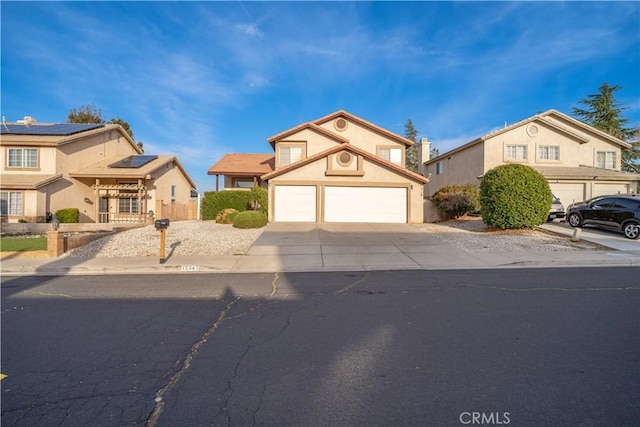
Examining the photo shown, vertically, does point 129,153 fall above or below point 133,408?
above

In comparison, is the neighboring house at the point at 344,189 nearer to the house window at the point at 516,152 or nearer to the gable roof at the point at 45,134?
the house window at the point at 516,152

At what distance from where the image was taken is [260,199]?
2106cm

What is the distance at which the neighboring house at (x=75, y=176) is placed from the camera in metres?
20.9

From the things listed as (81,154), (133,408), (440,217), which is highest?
(81,154)

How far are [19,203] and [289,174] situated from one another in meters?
16.3

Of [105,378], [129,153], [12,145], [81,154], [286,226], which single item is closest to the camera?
[105,378]

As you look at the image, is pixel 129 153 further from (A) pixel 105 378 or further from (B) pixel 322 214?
(A) pixel 105 378

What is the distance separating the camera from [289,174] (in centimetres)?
2122

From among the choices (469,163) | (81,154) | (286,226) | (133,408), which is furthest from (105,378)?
(469,163)

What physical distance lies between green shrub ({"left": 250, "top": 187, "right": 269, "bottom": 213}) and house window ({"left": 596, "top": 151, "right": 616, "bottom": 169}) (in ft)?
85.0

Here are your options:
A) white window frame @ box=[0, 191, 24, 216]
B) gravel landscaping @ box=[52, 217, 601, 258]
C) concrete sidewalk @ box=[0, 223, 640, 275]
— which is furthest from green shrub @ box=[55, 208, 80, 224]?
concrete sidewalk @ box=[0, 223, 640, 275]

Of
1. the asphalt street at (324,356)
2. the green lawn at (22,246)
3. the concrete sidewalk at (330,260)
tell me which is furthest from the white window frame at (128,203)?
the asphalt street at (324,356)

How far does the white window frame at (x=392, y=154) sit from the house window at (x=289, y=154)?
6.04 m

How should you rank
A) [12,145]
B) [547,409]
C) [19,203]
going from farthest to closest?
1. [12,145]
2. [19,203]
3. [547,409]
